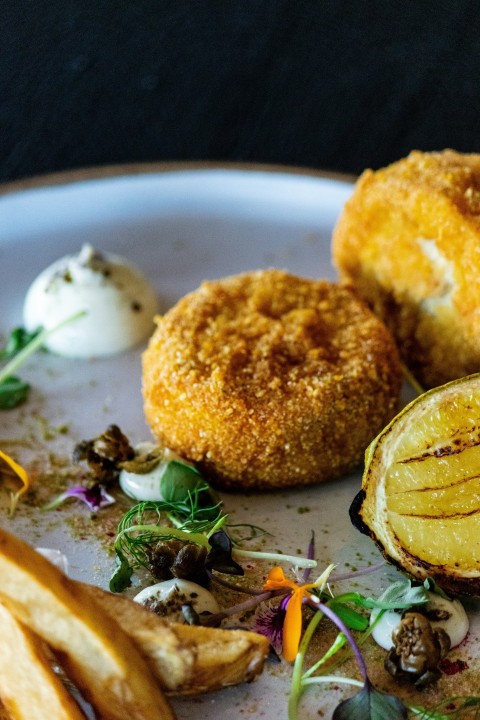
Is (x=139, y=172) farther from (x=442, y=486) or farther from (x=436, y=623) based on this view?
(x=436, y=623)

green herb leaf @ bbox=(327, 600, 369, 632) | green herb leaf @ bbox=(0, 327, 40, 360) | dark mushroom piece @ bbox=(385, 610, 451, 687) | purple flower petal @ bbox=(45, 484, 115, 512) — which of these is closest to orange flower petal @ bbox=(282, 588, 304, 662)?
green herb leaf @ bbox=(327, 600, 369, 632)

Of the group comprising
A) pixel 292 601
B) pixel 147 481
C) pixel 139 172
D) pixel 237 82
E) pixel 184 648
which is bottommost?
pixel 292 601

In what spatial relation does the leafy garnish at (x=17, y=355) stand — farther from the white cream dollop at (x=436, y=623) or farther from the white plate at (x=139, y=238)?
the white cream dollop at (x=436, y=623)

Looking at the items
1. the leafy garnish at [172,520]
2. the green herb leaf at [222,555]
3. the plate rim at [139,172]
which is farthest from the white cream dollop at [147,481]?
the plate rim at [139,172]

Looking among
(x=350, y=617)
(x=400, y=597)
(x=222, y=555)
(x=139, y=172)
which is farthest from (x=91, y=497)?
(x=139, y=172)

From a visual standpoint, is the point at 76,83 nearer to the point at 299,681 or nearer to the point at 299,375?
the point at 299,375

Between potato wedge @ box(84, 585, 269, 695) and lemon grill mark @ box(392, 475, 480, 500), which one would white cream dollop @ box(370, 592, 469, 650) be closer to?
lemon grill mark @ box(392, 475, 480, 500)
